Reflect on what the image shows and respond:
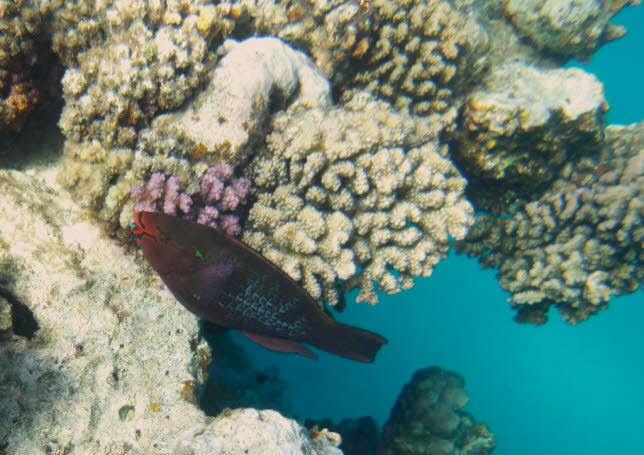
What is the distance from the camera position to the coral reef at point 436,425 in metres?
6.03

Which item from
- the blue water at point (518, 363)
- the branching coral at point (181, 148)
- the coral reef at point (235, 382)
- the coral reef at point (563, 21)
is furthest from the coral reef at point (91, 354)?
the blue water at point (518, 363)

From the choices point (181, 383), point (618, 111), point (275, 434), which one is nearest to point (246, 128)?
point (181, 383)

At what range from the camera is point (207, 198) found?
274 cm

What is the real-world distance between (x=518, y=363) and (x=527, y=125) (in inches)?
1992

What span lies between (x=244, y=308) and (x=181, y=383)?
1.93ft

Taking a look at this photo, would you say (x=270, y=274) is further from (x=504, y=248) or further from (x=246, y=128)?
(x=504, y=248)

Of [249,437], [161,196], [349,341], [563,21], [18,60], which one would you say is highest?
[563,21]

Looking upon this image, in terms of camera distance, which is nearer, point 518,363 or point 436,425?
point 436,425

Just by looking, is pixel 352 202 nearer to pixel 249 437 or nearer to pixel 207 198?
pixel 207 198

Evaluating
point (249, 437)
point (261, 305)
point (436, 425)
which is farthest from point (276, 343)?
point (436, 425)

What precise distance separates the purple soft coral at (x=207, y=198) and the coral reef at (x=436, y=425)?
15.9 feet

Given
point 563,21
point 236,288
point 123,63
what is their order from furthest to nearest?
point 563,21 → point 123,63 → point 236,288

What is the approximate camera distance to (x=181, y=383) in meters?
2.42

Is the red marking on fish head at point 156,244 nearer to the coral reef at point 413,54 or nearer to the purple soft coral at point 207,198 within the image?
the purple soft coral at point 207,198
